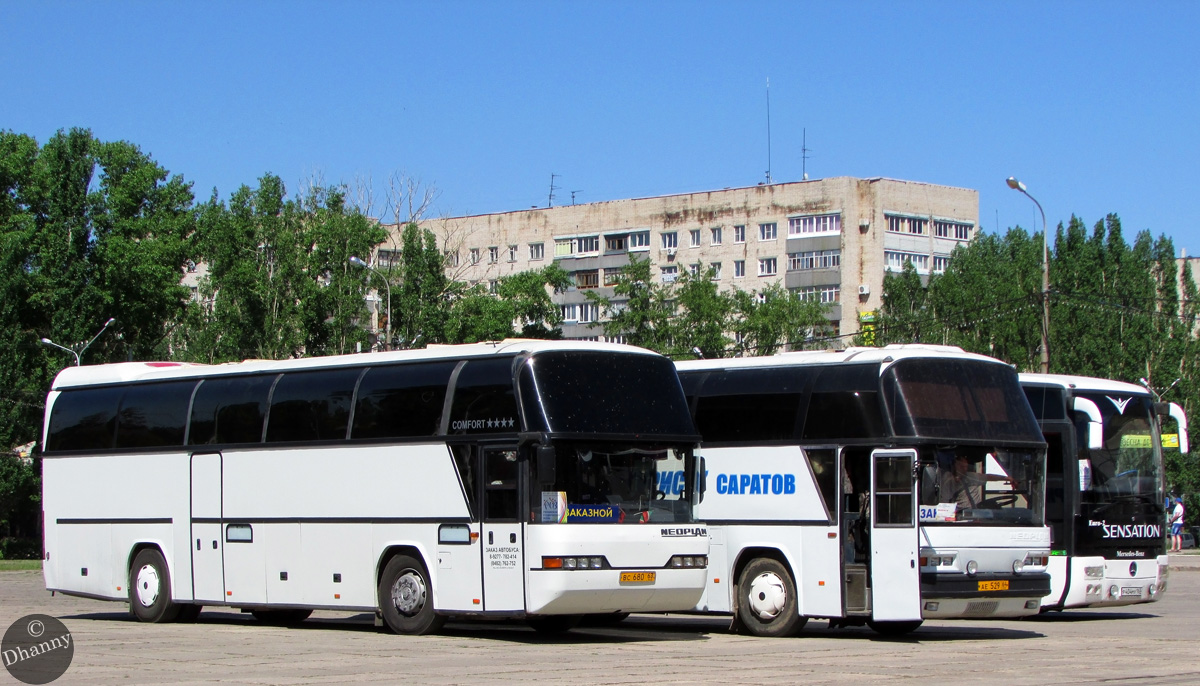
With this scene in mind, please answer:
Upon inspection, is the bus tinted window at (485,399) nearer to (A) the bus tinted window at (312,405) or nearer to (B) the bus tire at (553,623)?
(A) the bus tinted window at (312,405)

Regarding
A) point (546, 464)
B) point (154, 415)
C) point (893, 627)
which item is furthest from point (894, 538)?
point (154, 415)

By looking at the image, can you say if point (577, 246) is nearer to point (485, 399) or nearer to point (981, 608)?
point (485, 399)

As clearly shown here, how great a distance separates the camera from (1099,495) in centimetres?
2192

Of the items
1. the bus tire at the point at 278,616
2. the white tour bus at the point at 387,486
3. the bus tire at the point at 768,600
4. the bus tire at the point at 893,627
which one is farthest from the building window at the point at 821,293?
the bus tire at the point at 768,600

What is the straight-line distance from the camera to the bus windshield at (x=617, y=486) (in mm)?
16297

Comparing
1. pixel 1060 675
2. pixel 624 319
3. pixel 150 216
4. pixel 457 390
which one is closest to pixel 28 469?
pixel 150 216

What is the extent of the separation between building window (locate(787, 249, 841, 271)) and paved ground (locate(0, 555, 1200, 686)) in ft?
223

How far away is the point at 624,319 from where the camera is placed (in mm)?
67375

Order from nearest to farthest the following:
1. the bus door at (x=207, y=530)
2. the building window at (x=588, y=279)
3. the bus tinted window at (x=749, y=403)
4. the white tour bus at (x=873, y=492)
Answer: the white tour bus at (x=873, y=492) → the bus tinted window at (x=749, y=403) → the bus door at (x=207, y=530) → the building window at (x=588, y=279)

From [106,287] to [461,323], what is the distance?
48.8 ft

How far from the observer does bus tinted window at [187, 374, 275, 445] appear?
1975 cm

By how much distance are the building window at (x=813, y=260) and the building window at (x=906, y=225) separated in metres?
3.70

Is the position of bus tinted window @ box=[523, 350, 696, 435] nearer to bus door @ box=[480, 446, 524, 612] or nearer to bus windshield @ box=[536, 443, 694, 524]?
bus windshield @ box=[536, 443, 694, 524]

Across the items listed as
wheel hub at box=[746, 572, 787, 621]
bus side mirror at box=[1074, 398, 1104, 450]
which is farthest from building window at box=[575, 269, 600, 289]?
wheel hub at box=[746, 572, 787, 621]
